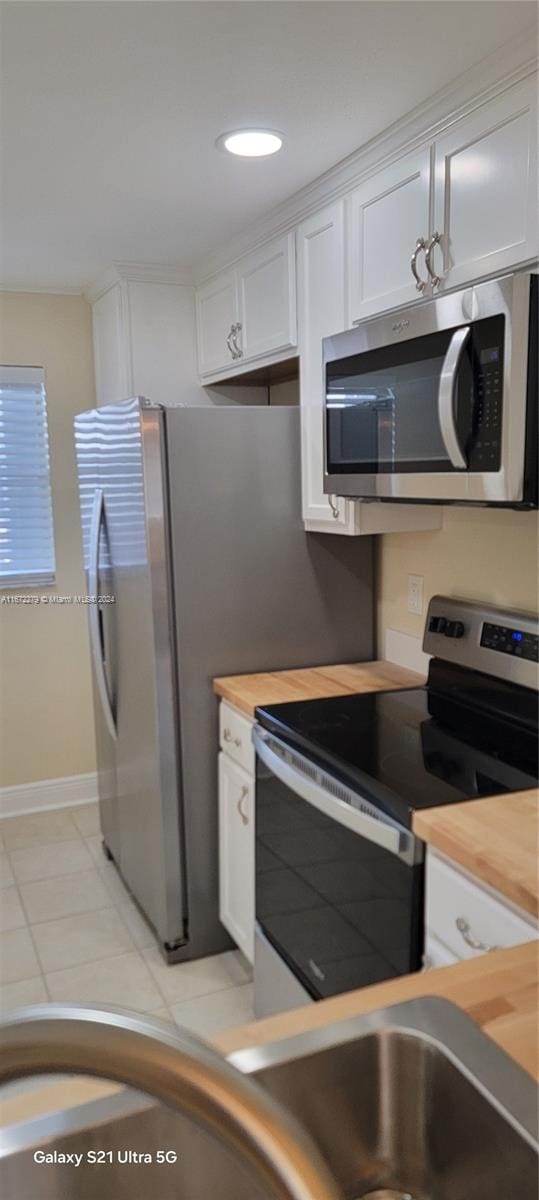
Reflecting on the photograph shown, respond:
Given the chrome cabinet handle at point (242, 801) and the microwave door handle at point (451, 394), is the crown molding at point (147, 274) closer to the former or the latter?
the microwave door handle at point (451, 394)

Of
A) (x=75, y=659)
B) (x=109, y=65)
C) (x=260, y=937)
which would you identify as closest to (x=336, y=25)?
(x=109, y=65)

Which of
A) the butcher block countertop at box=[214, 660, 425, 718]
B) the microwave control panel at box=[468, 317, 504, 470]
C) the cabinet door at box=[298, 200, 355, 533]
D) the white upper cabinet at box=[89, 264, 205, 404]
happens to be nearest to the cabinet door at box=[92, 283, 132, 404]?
the white upper cabinet at box=[89, 264, 205, 404]

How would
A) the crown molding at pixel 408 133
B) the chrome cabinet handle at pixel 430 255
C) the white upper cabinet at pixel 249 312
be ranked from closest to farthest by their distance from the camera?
the crown molding at pixel 408 133 < the chrome cabinet handle at pixel 430 255 < the white upper cabinet at pixel 249 312

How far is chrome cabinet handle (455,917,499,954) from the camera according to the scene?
1289mm

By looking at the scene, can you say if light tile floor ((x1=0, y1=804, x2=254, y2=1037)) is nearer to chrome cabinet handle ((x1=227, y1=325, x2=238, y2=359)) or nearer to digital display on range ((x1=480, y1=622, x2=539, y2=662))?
digital display on range ((x1=480, y1=622, x2=539, y2=662))

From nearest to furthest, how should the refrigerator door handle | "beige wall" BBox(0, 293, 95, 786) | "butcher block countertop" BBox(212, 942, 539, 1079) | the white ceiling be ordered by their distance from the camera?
"butcher block countertop" BBox(212, 942, 539, 1079) → the white ceiling → the refrigerator door handle → "beige wall" BBox(0, 293, 95, 786)

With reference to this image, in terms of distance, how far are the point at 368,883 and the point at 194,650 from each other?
1004 mm

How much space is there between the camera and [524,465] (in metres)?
1.48

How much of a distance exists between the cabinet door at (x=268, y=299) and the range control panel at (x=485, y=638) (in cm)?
94

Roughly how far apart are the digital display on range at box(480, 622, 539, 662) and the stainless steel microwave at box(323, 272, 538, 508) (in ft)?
1.35

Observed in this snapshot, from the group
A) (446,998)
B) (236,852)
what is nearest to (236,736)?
(236,852)

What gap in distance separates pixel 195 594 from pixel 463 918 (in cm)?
132

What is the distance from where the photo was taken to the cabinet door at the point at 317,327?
219 cm

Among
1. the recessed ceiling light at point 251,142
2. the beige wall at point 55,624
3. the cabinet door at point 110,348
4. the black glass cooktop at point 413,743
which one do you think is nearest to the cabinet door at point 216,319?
the cabinet door at point 110,348
